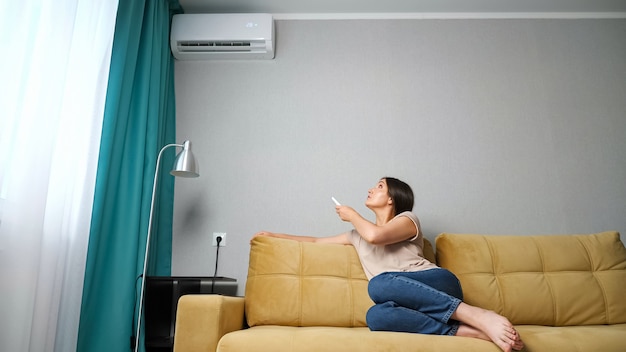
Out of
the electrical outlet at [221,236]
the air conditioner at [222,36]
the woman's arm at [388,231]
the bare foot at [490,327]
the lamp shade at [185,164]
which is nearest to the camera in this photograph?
the bare foot at [490,327]

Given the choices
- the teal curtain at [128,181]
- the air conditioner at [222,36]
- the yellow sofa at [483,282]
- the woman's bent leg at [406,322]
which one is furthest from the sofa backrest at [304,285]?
the air conditioner at [222,36]

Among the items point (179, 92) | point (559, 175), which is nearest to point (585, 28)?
point (559, 175)

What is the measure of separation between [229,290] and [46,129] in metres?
Answer: 1.28

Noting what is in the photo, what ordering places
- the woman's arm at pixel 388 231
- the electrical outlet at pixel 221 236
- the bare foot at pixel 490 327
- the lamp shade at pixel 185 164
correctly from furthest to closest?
1. the electrical outlet at pixel 221 236
2. the lamp shade at pixel 185 164
3. the woman's arm at pixel 388 231
4. the bare foot at pixel 490 327

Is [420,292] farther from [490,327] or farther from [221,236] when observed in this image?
[221,236]

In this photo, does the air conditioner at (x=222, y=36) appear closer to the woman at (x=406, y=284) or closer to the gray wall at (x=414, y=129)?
the gray wall at (x=414, y=129)

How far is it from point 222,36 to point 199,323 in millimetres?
1795

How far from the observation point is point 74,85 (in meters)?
1.71

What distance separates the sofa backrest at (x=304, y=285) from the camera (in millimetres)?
1888

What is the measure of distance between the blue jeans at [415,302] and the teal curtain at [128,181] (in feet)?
3.65

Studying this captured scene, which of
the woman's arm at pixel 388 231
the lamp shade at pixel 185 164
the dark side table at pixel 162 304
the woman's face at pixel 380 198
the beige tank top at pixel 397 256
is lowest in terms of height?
the dark side table at pixel 162 304

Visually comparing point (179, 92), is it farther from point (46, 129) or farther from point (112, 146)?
point (46, 129)

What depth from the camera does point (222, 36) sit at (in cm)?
263

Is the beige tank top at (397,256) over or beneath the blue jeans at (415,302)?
over
